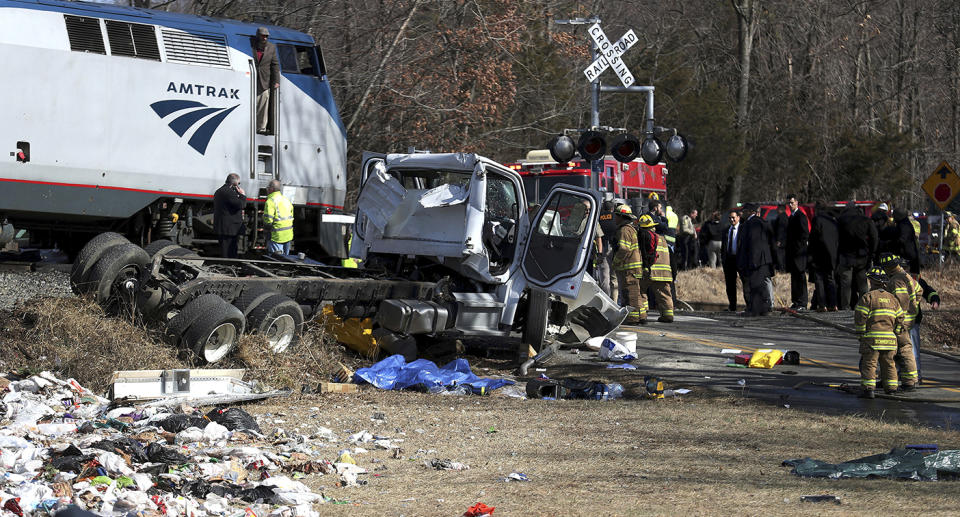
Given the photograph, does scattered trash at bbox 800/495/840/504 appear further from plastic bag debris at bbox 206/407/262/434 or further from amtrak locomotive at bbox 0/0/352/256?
amtrak locomotive at bbox 0/0/352/256

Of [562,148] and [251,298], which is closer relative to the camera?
[251,298]

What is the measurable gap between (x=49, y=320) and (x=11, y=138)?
483 centimetres

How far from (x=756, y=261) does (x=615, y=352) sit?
18.8 feet

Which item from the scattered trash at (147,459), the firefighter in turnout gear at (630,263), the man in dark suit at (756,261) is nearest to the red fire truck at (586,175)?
the firefighter in turnout gear at (630,263)

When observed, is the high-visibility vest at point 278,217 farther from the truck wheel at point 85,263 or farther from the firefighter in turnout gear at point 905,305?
the firefighter in turnout gear at point 905,305

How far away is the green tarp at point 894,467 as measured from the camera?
7246 millimetres

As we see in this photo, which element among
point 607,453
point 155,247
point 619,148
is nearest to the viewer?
point 607,453

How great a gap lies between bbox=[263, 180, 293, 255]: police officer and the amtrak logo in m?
1.22

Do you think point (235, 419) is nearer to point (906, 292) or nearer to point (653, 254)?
point (906, 292)

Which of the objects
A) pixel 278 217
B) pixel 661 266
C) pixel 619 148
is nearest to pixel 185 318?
pixel 278 217

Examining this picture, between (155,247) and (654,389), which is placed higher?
(155,247)

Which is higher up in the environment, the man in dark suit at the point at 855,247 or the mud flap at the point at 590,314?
the man in dark suit at the point at 855,247

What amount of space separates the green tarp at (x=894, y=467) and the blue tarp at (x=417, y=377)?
4298mm

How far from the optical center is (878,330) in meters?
10.8
